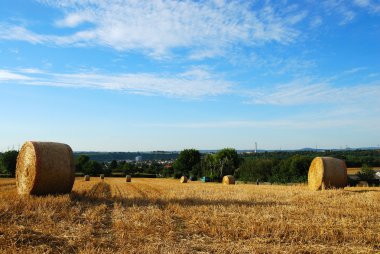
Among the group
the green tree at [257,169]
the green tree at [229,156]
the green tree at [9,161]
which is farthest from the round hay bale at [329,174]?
the green tree at [9,161]

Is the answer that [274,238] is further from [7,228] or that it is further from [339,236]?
[7,228]

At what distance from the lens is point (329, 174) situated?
20.8 metres

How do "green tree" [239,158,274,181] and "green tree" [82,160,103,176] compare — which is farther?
"green tree" [82,160,103,176]

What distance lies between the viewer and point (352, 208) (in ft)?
39.4

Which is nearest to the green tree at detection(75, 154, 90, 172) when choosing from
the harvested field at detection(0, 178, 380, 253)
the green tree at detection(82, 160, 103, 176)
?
the green tree at detection(82, 160, 103, 176)

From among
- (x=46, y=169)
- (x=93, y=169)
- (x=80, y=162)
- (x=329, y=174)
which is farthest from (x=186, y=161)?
(x=46, y=169)

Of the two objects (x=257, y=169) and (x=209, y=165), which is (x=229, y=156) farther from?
(x=257, y=169)

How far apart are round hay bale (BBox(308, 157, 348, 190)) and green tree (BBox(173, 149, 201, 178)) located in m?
59.1

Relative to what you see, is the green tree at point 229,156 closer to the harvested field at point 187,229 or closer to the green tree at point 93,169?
the green tree at point 93,169

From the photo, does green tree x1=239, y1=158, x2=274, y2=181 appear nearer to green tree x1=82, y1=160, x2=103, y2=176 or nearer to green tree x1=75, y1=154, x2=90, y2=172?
green tree x1=82, y1=160, x2=103, y2=176

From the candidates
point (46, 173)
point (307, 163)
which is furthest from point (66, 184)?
point (307, 163)

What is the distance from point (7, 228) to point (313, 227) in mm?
6132

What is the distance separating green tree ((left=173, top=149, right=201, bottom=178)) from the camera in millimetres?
80375

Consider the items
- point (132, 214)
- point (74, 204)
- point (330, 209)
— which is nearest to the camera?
point (132, 214)
